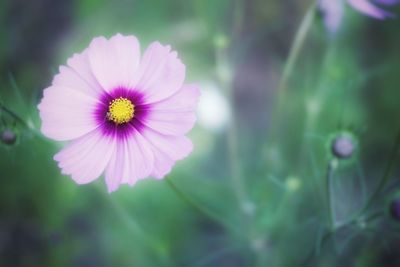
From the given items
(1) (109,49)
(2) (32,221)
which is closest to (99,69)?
(1) (109,49)

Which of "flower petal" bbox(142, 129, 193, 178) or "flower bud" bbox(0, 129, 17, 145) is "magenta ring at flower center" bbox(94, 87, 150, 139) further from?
"flower bud" bbox(0, 129, 17, 145)

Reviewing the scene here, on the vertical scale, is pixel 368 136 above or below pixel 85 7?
below

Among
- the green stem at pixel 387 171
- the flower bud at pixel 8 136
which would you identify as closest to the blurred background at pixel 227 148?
the green stem at pixel 387 171

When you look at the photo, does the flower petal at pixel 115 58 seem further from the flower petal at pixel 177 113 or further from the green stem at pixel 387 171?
the green stem at pixel 387 171

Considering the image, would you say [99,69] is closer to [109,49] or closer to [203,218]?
[109,49]

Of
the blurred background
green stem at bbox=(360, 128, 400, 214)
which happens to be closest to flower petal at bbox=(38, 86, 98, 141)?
the blurred background

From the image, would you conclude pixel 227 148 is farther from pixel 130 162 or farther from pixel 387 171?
pixel 130 162
